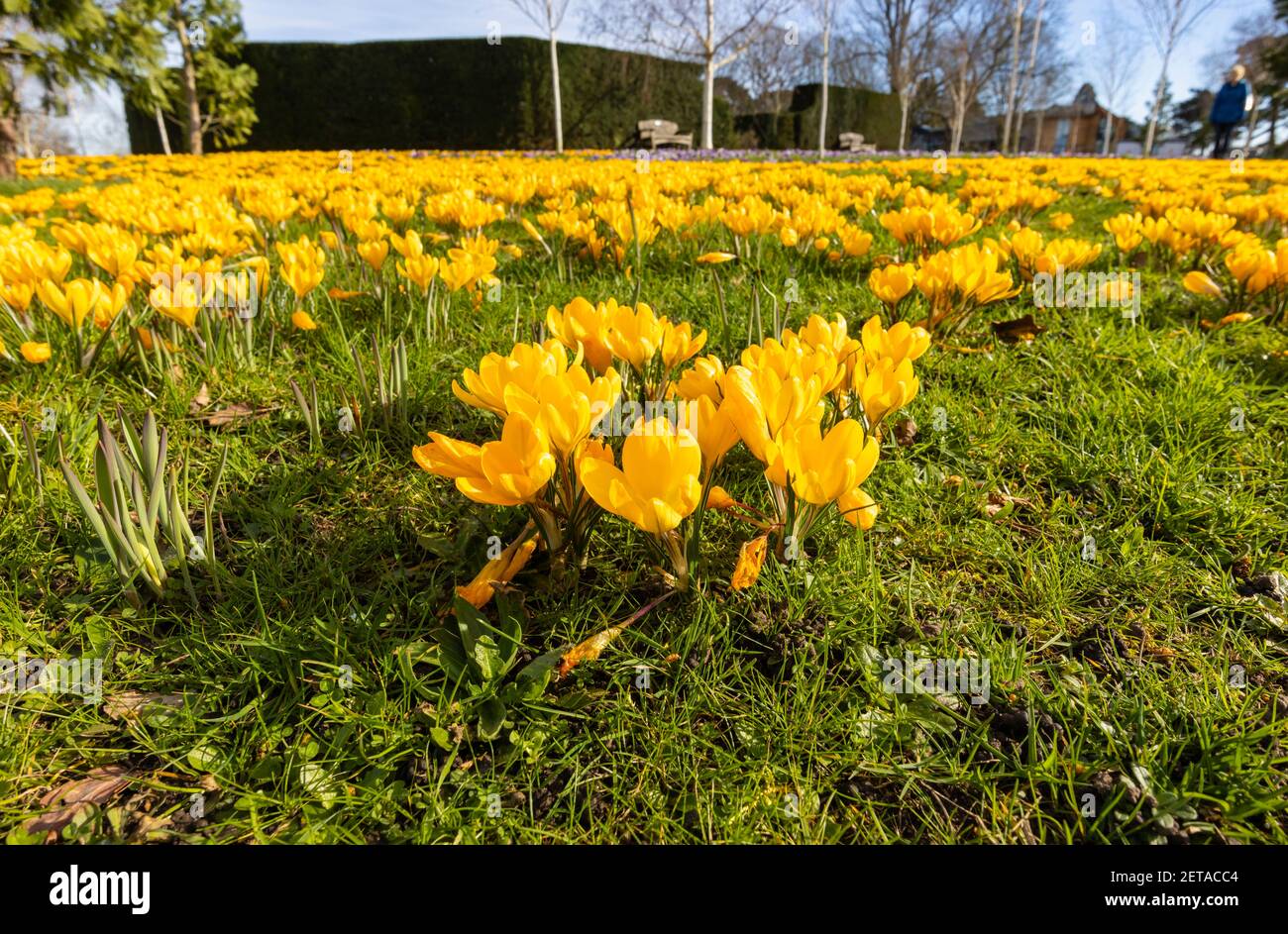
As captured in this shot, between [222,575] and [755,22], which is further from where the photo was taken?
[755,22]

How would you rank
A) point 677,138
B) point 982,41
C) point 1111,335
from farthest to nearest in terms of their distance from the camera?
1. point 982,41
2. point 677,138
3. point 1111,335

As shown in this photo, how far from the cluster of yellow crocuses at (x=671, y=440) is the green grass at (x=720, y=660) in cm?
→ 15

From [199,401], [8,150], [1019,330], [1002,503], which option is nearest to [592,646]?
[1002,503]

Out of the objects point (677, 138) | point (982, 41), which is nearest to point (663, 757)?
point (677, 138)

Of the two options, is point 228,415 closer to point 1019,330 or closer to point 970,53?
point 1019,330

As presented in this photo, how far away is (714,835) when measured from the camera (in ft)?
3.36

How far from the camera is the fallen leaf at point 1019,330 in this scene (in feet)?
8.64

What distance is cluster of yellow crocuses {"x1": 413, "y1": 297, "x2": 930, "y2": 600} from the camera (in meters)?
1.09

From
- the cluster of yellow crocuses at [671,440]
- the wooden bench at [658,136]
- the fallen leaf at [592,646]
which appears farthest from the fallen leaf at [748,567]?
the wooden bench at [658,136]

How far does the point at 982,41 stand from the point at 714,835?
5564 centimetres

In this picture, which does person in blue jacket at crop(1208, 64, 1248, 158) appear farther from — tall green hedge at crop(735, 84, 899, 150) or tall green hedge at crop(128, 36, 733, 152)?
tall green hedge at crop(128, 36, 733, 152)

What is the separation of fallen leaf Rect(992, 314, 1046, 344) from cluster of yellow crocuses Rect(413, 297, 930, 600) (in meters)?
1.37

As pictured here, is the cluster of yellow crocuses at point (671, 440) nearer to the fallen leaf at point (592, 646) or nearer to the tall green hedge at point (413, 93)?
the fallen leaf at point (592, 646)
